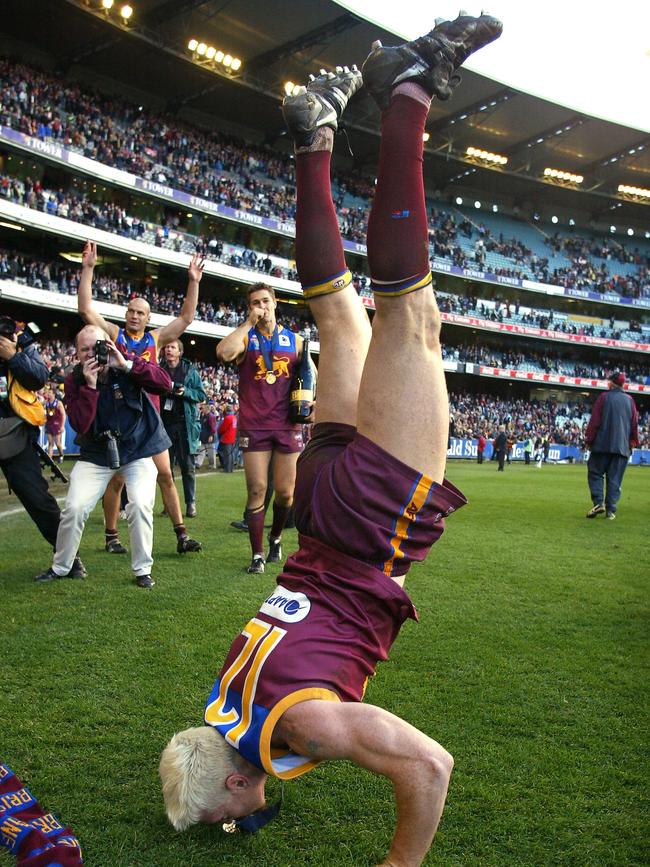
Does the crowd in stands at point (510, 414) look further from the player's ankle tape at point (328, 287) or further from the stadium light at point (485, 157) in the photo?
the player's ankle tape at point (328, 287)

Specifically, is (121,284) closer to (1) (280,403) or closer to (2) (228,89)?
(2) (228,89)

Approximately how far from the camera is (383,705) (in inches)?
130

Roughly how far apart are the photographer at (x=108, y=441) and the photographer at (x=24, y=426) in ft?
1.04

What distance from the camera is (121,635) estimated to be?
4242mm

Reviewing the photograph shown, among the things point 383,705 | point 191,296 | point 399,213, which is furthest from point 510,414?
point 399,213

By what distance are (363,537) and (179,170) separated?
36081mm

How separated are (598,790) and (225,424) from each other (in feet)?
49.8

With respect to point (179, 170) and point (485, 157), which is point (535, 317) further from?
point (179, 170)

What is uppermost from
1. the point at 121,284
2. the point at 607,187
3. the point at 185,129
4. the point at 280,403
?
the point at 607,187

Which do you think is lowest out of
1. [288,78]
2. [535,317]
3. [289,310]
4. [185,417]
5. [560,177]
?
[185,417]

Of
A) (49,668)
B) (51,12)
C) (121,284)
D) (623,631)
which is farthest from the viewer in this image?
(121,284)

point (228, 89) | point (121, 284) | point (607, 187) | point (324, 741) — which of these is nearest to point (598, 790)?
point (324, 741)

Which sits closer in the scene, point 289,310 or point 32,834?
point 32,834

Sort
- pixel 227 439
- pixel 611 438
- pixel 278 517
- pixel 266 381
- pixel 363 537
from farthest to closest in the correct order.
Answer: pixel 227 439 < pixel 611 438 < pixel 278 517 < pixel 266 381 < pixel 363 537
